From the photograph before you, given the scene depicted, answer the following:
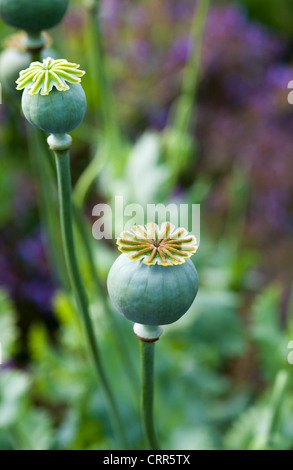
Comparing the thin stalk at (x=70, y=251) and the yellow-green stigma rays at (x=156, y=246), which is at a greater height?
the thin stalk at (x=70, y=251)

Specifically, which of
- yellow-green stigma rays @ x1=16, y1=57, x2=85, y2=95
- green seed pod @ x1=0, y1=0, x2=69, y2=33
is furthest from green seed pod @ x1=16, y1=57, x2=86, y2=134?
→ green seed pod @ x1=0, y1=0, x2=69, y2=33

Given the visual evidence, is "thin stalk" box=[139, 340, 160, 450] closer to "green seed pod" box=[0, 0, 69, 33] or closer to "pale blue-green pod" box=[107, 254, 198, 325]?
"pale blue-green pod" box=[107, 254, 198, 325]

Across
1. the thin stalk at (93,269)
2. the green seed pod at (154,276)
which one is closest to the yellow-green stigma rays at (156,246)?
the green seed pod at (154,276)

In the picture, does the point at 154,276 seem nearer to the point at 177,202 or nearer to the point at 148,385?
the point at 148,385

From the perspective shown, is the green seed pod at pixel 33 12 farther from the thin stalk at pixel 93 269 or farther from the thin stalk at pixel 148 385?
the thin stalk at pixel 148 385

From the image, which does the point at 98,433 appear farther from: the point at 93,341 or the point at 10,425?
the point at 93,341

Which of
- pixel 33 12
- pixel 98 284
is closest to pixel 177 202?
pixel 98 284
